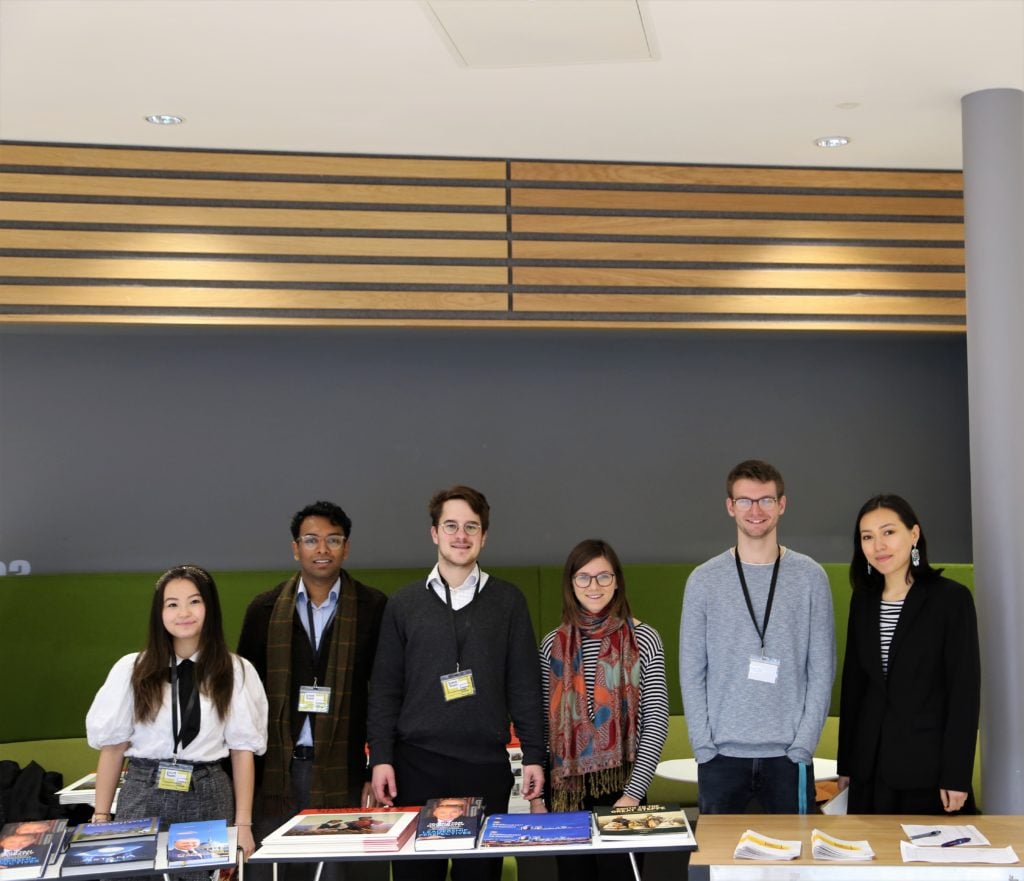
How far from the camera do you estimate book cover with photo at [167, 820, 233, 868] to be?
307 cm

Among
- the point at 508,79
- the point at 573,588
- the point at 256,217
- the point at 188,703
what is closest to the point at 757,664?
the point at 573,588

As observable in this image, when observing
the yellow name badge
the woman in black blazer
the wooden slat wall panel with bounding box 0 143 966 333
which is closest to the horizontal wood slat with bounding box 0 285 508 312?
the wooden slat wall panel with bounding box 0 143 966 333

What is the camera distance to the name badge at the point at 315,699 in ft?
13.4

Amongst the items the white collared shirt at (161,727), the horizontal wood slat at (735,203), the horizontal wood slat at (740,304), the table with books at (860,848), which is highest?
the horizontal wood slat at (735,203)

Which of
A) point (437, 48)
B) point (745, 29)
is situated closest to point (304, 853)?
point (437, 48)

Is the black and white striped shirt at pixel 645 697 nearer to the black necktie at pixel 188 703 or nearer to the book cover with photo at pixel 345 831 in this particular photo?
the book cover with photo at pixel 345 831

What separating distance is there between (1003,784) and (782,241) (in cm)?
249

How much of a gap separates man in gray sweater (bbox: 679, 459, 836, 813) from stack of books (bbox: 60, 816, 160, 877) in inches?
63.0

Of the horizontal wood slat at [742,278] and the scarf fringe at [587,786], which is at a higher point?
the horizontal wood slat at [742,278]

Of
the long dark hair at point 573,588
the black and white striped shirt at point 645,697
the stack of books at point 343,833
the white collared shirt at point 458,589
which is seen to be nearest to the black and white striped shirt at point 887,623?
the black and white striped shirt at point 645,697

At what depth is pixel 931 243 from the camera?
553 centimetres

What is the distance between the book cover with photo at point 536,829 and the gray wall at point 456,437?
2.57 meters

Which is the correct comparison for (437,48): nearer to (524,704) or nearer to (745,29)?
(745,29)

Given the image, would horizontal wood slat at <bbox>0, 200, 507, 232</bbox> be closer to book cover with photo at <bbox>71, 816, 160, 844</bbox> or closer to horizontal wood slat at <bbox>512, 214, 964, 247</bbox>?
horizontal wood slat at <bbox>512, 214, 964, 247</bbox>
